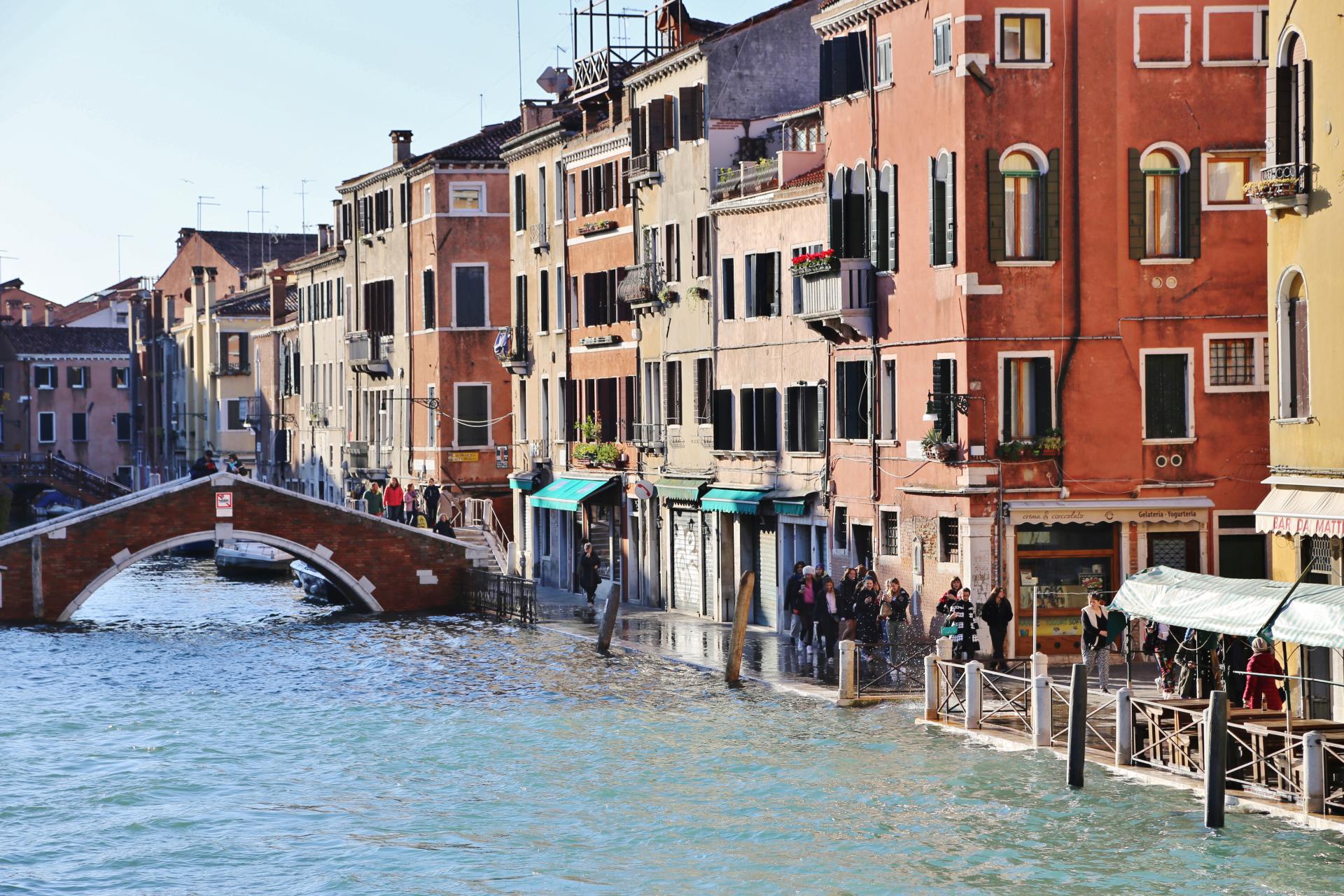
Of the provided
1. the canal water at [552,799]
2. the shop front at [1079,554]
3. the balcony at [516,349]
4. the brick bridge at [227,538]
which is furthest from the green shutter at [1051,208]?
the balcony at [516,349]

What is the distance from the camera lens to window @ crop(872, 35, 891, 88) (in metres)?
31.9

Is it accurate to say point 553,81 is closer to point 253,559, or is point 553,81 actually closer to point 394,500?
point 394,500

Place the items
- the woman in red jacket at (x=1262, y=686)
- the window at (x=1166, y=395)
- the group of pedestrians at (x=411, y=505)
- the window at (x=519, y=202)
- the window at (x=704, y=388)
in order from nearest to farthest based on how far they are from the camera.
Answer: the woman in red jacket at (x=1262, y=686) < the window at (x=1166, y=395) < the window at (x=704, y=388) < the group of pedestrians at (x=411, y=505) < the window at (x=519, y=202)

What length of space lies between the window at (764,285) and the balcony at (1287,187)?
13.4 m

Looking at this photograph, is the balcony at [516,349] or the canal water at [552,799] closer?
the canal water at [552,799]

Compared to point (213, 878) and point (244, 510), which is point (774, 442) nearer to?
point (244, 510)

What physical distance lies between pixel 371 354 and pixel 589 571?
19.2m

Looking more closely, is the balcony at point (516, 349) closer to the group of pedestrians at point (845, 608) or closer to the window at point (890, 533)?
the group of pedestrians at point (845, 608)

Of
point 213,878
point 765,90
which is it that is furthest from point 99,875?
point 765,90

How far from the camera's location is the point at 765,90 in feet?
128

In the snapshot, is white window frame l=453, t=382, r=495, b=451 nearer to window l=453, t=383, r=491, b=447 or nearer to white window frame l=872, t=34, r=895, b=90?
window l=453, t=383, r=491, b=447

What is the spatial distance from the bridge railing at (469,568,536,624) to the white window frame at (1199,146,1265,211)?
16.8 m

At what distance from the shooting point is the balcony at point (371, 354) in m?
59.7

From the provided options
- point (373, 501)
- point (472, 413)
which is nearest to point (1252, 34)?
point (373, 501)
